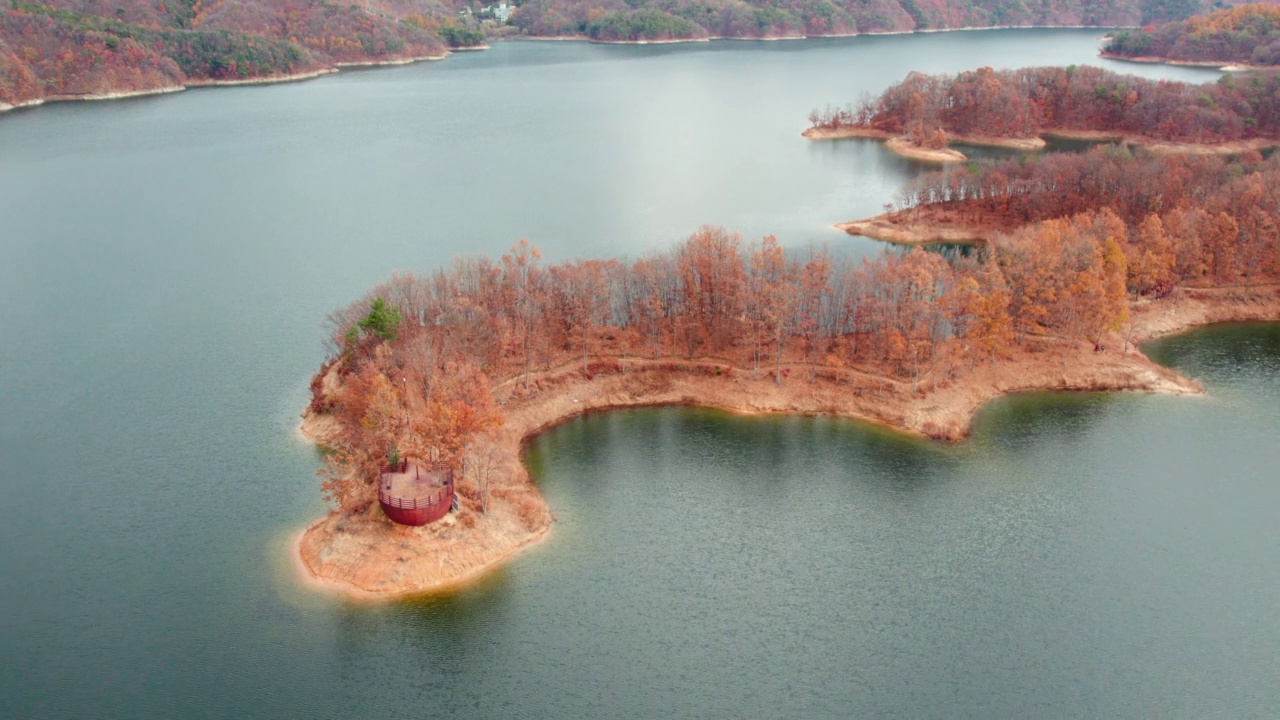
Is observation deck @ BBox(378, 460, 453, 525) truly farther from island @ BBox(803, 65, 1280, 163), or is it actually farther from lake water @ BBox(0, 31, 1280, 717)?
island @ BBox(803, 65, 1280, 163)

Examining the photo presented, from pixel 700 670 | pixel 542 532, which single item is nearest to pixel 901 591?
pixel 700 670

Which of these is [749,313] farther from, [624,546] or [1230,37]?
[1230,37]

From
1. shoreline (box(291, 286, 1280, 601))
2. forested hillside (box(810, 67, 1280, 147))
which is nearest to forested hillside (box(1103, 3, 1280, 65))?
forested hillside (box(810, 67, 1280, 147))

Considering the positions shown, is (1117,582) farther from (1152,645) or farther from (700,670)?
(700,670)

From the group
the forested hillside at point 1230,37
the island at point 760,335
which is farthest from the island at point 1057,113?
the island at point 760,335

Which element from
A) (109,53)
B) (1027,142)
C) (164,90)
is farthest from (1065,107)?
(109,53)
